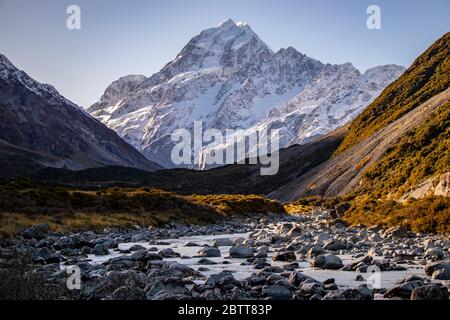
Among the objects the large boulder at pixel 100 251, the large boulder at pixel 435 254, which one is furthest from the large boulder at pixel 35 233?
the large boulder at pixel 435 254

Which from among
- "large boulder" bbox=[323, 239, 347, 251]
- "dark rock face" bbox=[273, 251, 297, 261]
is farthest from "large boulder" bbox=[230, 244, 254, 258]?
"large boulder" bbox=[323, 239, 347, 251]

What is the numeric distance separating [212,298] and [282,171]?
163 meters

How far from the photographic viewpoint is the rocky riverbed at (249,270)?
12.2 m

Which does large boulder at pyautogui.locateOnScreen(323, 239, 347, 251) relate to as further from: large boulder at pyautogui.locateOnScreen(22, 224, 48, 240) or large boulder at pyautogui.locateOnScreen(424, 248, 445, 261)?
large boulder at pyautogui.locateOnScreen(22, 224, 48, 240)

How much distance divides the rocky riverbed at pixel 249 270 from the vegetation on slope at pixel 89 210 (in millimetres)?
7866

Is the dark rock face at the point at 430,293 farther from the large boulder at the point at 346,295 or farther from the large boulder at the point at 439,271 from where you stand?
the large boulder at the point at 439,271

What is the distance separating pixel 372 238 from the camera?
2955 centimetres

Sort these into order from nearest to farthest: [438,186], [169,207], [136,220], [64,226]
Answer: [64,226] → [438,186] → [136,220] → [169,207]

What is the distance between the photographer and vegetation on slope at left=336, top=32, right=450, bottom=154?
111750 mm

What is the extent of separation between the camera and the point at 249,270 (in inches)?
733

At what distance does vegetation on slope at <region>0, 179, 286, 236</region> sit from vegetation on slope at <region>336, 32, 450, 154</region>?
56505mm
